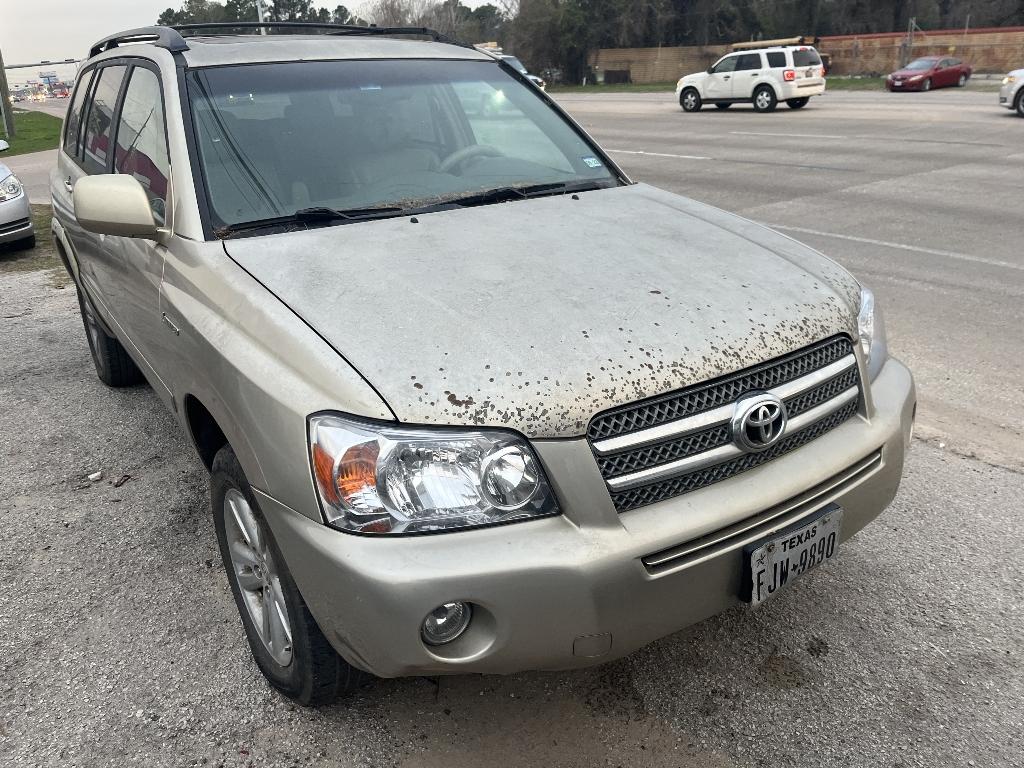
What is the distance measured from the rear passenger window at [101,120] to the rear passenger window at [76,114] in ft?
0.88

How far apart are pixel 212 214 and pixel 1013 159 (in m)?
13.5

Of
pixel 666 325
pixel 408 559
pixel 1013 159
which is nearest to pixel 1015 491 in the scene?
pixel 666 325

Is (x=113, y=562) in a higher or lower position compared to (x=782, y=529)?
lower

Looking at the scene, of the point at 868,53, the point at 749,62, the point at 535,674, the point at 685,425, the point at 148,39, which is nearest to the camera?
the point at 685,425

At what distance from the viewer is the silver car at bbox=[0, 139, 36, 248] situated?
29.1 ft

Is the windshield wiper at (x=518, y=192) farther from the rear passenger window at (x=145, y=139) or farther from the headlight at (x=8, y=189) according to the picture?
the headlight at (x=8, y=189)

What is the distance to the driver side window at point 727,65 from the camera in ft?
83.3

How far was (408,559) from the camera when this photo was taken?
6.13 feet

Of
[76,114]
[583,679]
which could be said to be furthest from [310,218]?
[76,114]

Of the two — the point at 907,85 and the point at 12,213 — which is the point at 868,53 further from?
the point at 12,213

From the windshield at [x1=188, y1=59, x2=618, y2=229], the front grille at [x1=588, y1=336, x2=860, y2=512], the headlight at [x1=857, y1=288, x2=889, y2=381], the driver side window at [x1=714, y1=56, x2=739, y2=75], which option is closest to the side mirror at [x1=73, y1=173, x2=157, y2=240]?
the windshield at [x1=188, y1=59, x2=618, y2=229]

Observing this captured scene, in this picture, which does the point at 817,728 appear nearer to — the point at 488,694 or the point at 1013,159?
the point at 488,694

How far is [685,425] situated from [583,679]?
3.23ft

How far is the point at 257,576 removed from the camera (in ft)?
8.25
